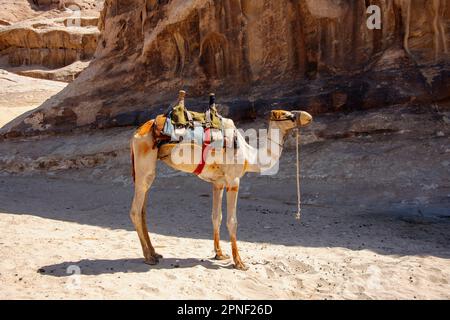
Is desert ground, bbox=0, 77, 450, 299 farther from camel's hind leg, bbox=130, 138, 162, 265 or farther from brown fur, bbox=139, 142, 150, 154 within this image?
brown fur, bbox=139, 142, 150, 154

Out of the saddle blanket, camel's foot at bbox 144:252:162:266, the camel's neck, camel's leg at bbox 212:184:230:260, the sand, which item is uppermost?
the saddle blanket

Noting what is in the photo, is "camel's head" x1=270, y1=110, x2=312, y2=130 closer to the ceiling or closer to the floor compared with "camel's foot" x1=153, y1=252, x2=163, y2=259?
closer to the ceiling

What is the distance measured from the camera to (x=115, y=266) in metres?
6.34

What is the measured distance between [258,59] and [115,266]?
1132cm

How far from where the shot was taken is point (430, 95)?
12.7 m

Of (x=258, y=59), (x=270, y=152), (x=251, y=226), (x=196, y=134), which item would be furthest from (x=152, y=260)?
(x=258, y=59)

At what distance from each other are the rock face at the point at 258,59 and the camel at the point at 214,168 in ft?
24.1

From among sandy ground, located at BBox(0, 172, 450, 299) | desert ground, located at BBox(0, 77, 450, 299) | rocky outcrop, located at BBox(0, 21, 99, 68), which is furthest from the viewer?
rocky outcrop, located at BBox(0, 21, 99, 68)

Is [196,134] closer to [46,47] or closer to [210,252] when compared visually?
[210,252]

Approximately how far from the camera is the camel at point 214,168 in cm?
645

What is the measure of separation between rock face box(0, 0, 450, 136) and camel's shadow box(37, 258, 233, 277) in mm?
8567

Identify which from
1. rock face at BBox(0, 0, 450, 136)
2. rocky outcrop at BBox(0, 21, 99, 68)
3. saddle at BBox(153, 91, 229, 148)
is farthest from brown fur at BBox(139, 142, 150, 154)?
rocky outcrop at BBox(0, 21, 99, 68)

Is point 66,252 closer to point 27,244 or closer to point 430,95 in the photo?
point 27,244

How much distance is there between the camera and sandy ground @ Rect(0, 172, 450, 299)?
5.45 metres
